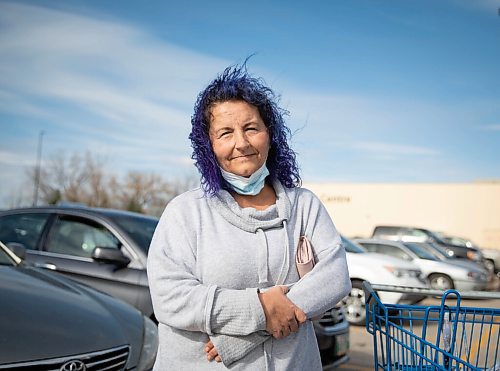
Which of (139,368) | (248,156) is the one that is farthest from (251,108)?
(139,368)

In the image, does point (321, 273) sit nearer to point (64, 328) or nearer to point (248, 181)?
point (248, 181)

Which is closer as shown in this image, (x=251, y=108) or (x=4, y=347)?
(x=251, y=108)

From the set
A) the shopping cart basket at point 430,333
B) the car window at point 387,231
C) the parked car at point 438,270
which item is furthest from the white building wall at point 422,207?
the shopping cart basket at point 430,333

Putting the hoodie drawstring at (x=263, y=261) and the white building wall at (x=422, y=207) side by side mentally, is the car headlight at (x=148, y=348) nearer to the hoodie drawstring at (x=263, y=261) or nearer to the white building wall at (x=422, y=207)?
the hoodie drawstring at (x=263, y=261)

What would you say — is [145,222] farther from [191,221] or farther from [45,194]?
[45,194]

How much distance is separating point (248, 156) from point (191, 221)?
304 millimetres

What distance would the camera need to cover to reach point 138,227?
562 centimetres

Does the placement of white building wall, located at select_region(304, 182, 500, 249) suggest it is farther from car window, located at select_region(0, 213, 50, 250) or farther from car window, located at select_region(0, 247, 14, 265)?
car window, located at select_region(0, 247, 14, 265)

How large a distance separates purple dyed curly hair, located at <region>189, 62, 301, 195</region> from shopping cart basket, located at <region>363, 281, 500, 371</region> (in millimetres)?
547

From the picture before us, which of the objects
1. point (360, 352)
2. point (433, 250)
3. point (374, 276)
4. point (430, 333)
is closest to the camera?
point (430, 333)

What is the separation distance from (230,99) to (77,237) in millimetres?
4048

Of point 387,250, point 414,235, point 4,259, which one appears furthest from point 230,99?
point 414,235

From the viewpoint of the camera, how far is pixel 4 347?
2.65 metres

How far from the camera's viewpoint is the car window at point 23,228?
582cm
